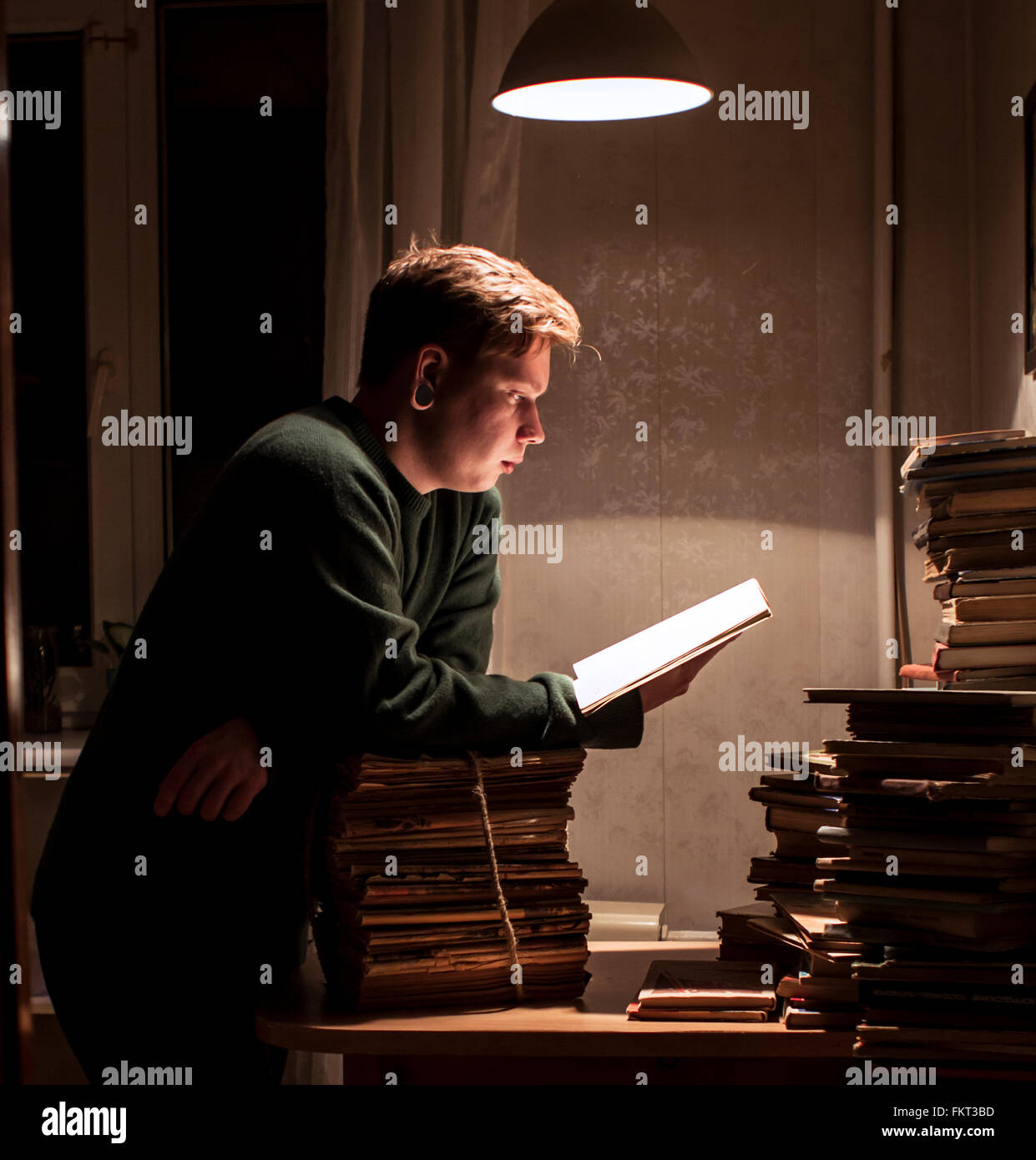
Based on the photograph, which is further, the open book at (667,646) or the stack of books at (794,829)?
the stack of books at (794,829)

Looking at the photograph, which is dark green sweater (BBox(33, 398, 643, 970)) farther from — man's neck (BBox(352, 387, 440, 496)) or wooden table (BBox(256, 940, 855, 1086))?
wooden table (BBox(256, 940, 855, 1086))

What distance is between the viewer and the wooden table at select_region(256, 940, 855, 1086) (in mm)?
1148

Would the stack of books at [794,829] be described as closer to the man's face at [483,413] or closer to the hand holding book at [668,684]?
the hand holding book at [668,684]

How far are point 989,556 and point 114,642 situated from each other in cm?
203

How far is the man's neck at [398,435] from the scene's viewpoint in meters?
1.36

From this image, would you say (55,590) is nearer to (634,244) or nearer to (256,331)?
(256,331)

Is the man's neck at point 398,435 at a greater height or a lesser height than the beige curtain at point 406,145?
lesser

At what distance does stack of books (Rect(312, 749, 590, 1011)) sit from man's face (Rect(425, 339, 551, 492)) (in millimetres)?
339

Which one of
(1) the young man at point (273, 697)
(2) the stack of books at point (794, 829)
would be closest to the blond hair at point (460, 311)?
(1) the young man at point (273, 697)

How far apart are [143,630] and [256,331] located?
1.74 metres

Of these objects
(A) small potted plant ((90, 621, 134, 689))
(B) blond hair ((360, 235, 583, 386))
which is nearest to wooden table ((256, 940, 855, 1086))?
(B) blond hair ((360, 235, 583, 386))

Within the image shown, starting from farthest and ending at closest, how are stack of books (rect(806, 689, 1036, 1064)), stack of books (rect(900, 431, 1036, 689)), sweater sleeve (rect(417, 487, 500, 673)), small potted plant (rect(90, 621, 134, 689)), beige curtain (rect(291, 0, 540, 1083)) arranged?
small potted plant (rect(90, 621, 134, 689)) < beige curtain (rect(291, 0, 540, 1083)) < sweater sleeve (rect(417, 487, 500, 673)) < stack of books (rect(900, 431, 1036, 689)) < stack of books (rect(806, 689, 1036, 1064))

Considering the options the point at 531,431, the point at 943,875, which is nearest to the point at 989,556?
the point at 943,875

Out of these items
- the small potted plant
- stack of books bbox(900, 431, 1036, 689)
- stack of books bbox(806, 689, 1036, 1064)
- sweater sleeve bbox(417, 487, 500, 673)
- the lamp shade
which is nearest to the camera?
stack of books bbox(806, 689, 1036, 1064)
